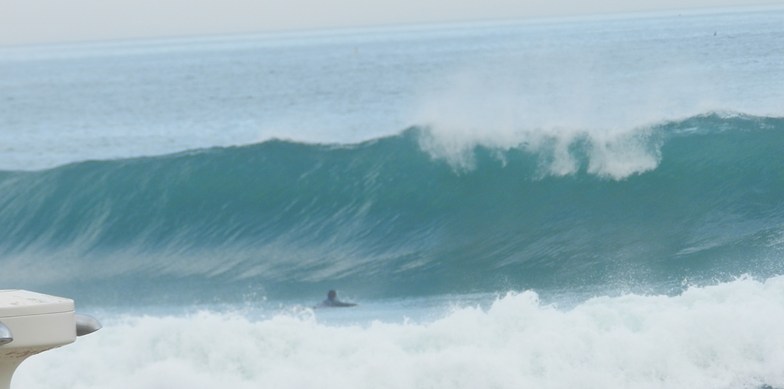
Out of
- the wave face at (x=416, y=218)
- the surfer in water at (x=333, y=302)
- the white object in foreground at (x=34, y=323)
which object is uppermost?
the white object in foreground at (x=34, y=323)

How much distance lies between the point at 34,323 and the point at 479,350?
5.20 metres

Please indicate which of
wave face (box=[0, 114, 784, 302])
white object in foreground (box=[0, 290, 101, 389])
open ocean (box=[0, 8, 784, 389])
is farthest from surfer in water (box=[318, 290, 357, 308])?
white object in foreground (box=[0, 290, 101, 389])

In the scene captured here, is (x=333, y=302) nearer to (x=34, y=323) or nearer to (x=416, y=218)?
(x=416, y=218)

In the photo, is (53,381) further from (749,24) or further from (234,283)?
(749,24)

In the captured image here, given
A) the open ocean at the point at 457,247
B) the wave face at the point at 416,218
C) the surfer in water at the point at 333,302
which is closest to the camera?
the open ocean at the point at 457,247

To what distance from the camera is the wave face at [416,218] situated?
1016cm

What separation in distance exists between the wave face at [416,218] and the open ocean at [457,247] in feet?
0.08

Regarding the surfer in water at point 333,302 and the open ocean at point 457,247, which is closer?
the open ocean at point 457,247

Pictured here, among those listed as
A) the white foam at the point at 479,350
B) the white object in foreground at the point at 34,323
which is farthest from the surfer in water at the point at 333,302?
the white object in foreground at the point at 34,323

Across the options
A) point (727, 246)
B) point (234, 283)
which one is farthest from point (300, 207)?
point (727, 246)

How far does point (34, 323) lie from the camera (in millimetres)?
2350

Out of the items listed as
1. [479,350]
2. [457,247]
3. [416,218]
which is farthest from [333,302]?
[479,350]

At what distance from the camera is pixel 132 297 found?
36.1 ft

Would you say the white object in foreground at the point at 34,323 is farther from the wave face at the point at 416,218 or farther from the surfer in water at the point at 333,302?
the surfer in water at the point at 333,302
